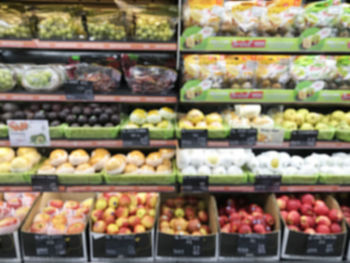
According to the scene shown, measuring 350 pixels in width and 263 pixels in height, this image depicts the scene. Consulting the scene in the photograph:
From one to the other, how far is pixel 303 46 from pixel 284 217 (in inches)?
49.9

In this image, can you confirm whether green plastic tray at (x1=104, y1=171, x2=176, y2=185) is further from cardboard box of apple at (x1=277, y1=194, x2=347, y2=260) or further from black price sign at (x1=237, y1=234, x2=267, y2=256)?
cardboard box of apple at (x1=277, y1=194, x2=347, y2=260)

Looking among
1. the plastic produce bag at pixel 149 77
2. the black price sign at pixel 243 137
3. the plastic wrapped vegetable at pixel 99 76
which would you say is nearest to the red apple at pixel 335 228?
the black price sign at pixel 243 137

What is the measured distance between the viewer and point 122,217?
91.1 inches

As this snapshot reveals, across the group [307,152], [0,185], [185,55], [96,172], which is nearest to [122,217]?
[96,172]

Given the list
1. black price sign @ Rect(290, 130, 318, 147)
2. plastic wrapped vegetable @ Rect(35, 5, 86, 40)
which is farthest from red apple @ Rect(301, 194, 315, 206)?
plastic wrapped vegetable @ Rect(35, 5, 86, 40)

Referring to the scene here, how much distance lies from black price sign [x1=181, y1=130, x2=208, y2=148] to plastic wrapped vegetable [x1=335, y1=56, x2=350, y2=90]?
102cm

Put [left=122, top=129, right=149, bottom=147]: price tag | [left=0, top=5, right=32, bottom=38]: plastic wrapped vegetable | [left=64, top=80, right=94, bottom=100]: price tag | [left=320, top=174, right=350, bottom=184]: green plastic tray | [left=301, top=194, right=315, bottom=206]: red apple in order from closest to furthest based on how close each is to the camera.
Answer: [left=0, top=5, right=32, bottom=38]: plastic wrapped vegetable
[left=64, top=80, right=94, bottom=100]: price tag
[left=122, top=129, right=149, bottom=147]: price tag
[left=320, top=174, right=350, bottom=184]: green plastic tray
[left=301, top=194, right=315, bottom=206]: red apple

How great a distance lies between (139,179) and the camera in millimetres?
2232

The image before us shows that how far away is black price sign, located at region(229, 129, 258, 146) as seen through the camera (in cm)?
213

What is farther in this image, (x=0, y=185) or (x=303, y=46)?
(x=0, y=185)

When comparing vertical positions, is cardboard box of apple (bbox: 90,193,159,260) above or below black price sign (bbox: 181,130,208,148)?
below

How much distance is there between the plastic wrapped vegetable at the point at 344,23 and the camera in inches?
77.9

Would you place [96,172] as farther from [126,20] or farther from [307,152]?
[307,152]

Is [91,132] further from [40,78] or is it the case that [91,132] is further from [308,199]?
[308,199]
